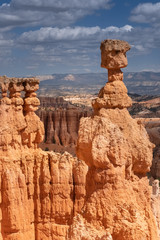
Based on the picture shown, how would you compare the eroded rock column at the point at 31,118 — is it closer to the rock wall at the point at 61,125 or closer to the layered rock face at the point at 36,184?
the layered rock face at the point at 36,184

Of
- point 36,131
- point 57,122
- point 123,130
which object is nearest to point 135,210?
point 123,130

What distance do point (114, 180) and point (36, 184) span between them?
8.69 metres

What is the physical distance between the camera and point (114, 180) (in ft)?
19.4

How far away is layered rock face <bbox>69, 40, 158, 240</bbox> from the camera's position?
19.2 feet

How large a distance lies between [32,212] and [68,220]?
1.45 m

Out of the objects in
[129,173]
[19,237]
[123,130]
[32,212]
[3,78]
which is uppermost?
[3,78]

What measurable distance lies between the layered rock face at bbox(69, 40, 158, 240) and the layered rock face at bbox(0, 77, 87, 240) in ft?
24.8

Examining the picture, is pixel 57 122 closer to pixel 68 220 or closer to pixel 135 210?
pixel 68 220

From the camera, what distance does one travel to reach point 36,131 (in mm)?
14969

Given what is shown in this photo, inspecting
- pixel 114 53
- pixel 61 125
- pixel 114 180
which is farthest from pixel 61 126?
pixel 114 180

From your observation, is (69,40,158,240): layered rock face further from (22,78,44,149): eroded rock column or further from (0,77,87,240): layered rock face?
(22,78,44,149): eroded rock column

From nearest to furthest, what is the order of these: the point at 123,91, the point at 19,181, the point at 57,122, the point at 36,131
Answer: the point at 123,91
the point at 19,181
the point at 36,131
the point at 57,122

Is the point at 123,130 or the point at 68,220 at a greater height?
the point at 123,130

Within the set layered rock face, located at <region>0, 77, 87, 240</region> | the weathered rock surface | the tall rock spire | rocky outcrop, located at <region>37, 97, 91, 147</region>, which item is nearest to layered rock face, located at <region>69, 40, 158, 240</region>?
the tall rock spire
